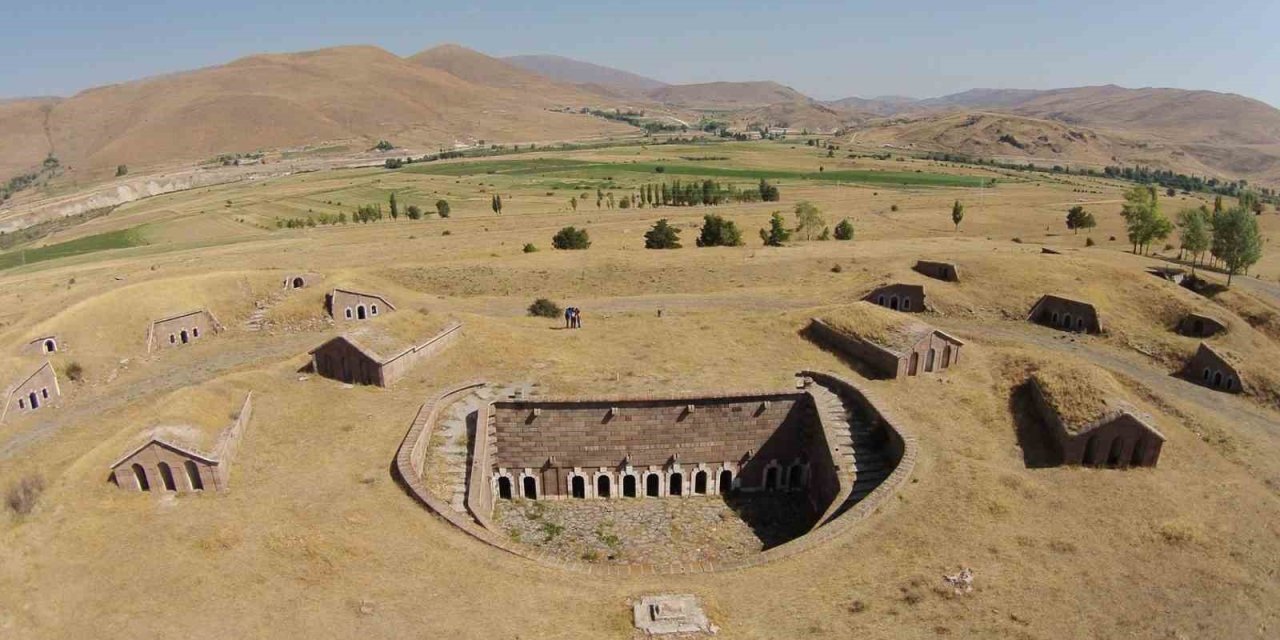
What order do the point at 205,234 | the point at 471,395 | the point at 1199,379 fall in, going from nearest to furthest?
the point at 471,395
the point at 1199,379
the point at 205,234

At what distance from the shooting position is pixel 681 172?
15638 centimetres

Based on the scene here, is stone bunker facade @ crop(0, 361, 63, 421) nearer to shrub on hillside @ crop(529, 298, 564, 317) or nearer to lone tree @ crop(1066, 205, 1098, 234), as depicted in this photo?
shrub on hillside @ crop(529, 298, 564, 317)

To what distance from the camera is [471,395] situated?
1294 inches

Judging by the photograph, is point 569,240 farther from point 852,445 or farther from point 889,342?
point 852,445

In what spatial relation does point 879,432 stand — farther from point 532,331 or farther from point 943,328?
point 532,331

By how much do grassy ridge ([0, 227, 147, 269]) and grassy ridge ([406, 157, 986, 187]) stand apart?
242 ft

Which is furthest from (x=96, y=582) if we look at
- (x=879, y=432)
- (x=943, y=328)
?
(x=943, y=328)

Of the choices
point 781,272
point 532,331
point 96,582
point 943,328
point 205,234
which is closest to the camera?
point 96,582

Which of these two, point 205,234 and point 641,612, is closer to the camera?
point 641,612

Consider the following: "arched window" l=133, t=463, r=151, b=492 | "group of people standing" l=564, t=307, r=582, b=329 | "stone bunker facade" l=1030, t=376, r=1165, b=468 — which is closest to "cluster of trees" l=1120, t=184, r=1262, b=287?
"stone bunker facade" l=1030, t=376, r=1165, b=468

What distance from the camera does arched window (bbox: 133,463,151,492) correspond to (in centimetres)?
2314

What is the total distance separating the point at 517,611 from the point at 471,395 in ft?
52.6

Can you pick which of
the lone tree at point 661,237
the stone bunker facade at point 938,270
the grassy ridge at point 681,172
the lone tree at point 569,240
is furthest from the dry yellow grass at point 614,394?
the grassy ridge at point 681,172

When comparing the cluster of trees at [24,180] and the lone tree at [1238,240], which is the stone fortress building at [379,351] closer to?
the lone tree at [1238,240]
